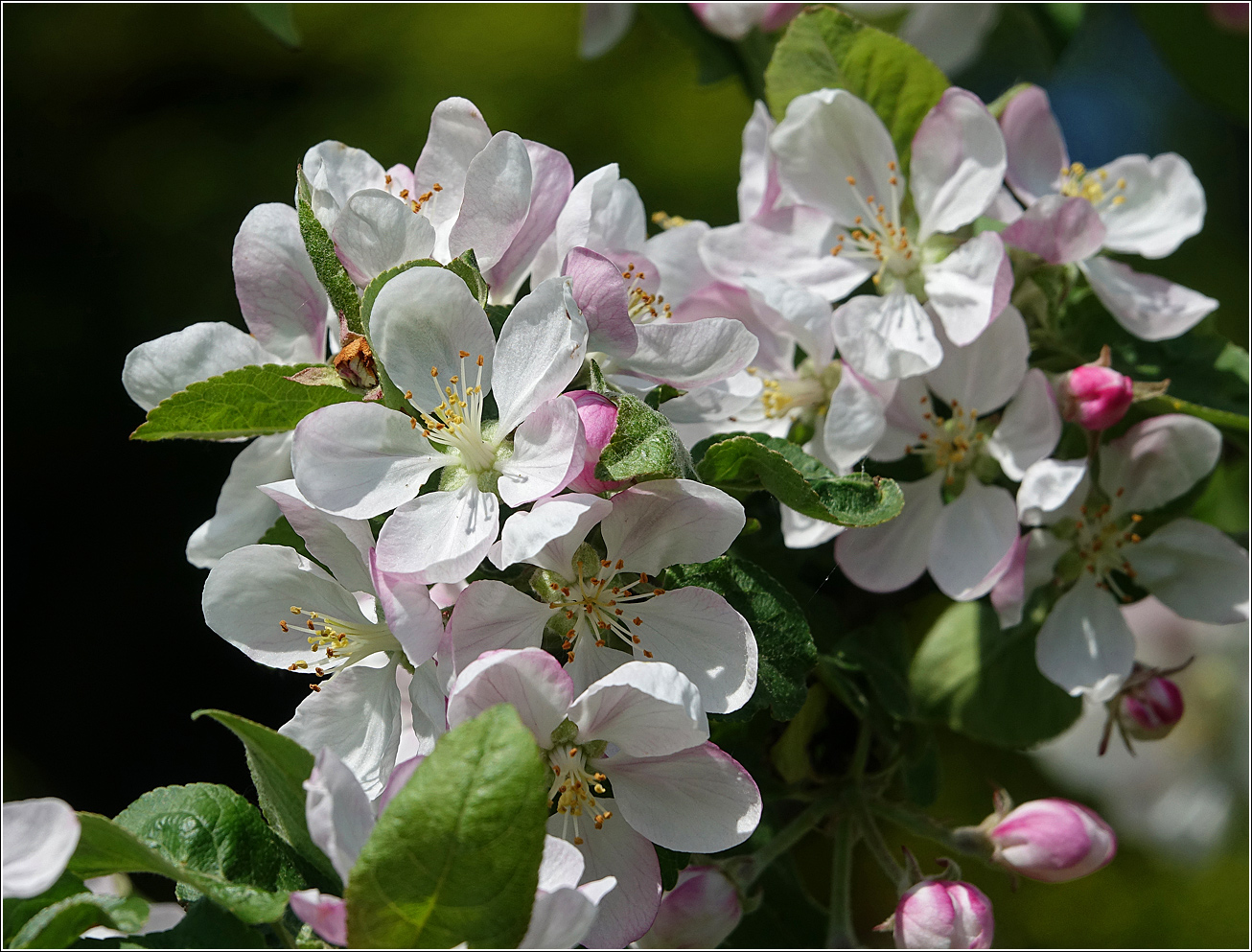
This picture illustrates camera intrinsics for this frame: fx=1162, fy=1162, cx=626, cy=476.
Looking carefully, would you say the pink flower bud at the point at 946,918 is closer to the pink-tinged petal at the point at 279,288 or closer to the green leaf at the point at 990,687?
the green leaf at the point at 990,687

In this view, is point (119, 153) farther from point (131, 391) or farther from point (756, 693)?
point (756, 693)

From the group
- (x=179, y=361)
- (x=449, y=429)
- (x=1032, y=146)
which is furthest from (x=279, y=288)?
(x=1032, y=146)

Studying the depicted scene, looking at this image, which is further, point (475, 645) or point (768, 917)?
point (768, 917)

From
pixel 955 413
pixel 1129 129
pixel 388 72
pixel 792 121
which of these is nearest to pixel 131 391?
pixel 792 121

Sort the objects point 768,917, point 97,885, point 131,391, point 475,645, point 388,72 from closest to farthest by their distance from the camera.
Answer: point 475,645, point 131,391, point 97,885, point 768,917, point 388,72

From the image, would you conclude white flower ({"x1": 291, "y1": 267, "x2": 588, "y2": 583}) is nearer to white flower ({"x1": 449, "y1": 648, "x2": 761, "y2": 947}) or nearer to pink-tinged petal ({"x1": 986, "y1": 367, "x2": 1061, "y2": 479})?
white flower ({"x1": 449, "y1": 648, "x2": 761, "y2": 947})

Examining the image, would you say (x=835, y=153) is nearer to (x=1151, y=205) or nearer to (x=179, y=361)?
(x=1151, y=205)
